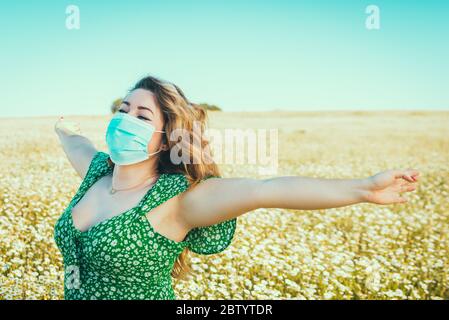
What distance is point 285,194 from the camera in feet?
7.65

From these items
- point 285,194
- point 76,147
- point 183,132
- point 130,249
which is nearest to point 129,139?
point 183,132

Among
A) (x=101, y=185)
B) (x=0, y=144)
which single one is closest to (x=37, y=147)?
(x=0, y=144)

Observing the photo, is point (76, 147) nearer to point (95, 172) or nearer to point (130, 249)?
point (95, 172)

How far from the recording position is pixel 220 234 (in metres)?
2.78

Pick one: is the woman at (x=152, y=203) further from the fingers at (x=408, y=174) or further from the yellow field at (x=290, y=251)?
the yellow field at (x=290, y=251)

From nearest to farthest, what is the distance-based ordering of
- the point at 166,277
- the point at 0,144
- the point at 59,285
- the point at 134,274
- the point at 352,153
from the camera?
the point at 134,274 → the point at 166,277 → the point at 59,285 → the point at 0,144 → the point at 352,153

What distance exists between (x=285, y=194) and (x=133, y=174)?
38.3 inches

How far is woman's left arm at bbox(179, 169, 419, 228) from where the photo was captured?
2193 mm

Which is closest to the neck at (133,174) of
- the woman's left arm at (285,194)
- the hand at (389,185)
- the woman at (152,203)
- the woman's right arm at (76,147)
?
the woman at (152,203)

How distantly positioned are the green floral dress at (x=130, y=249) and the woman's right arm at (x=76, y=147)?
30.8 inches

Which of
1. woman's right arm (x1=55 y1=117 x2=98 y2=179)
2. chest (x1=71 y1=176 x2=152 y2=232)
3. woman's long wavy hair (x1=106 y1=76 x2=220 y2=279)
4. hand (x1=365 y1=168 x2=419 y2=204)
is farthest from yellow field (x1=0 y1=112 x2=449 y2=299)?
hand (x1=365 y1=168 x2=419 y2=204)

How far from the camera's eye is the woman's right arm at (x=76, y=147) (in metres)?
3.64
